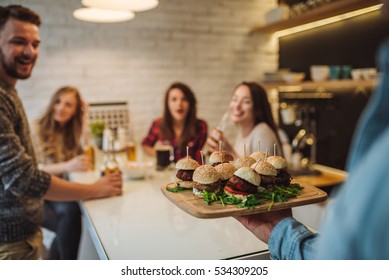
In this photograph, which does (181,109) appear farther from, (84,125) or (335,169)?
(335,169)

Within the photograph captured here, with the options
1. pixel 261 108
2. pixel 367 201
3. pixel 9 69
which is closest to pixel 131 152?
pixel 9 69

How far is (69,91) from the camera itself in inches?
76.4

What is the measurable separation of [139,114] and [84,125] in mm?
291

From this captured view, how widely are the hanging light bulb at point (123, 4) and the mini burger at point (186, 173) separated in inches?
26.0

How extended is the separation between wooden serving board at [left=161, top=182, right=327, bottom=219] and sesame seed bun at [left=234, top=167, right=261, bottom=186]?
46 mm

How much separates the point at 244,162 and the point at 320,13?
1.35 metres

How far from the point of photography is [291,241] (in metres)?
0.60

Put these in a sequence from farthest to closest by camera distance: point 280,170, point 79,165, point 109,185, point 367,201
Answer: point 79,165 < point 109,185 < point 280,170 < point 367,201

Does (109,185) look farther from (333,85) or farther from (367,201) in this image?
(333,85)

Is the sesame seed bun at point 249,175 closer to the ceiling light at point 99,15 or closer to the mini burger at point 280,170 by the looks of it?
the mini burger at point 280,170

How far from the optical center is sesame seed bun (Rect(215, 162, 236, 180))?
72cm

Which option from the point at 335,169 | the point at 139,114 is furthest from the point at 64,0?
the point at 335,169
